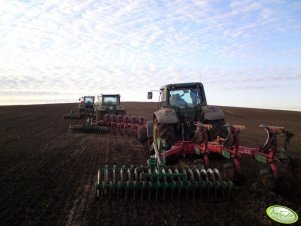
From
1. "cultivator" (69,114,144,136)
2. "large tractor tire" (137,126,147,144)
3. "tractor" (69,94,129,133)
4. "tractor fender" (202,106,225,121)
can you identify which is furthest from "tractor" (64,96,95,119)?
"tractor fender" (202,106,225,121)

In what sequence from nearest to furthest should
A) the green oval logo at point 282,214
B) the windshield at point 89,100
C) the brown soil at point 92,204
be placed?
the green oval logo at point 282,214 < the brown soil at point 92,204 < the windshield at point 89,100

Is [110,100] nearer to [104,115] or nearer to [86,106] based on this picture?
[104,115]

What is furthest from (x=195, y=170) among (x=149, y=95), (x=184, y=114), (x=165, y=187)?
(x=149, y=95)

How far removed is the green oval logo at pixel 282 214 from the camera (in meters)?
3.99

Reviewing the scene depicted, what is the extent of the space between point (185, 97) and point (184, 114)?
22.1 inches

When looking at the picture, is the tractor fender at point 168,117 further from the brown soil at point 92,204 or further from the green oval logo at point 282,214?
the green oval logo at point 282,214

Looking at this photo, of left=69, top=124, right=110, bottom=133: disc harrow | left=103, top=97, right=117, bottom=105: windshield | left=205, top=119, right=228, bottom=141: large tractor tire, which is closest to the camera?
left=205, top=119, right=228, bottom=141: large tractor tire

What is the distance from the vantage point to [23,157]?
8.34m

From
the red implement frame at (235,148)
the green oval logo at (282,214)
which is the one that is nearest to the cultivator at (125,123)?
the red implement frame at (235,148)

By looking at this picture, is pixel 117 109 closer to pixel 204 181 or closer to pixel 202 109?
pixel 202 109

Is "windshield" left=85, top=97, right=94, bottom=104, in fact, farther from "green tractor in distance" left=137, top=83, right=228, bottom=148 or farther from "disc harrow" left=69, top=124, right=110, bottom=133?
"green tractor in distance" left=137, top=83, right=228, bottom=148

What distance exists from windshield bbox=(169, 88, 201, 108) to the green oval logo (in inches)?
161

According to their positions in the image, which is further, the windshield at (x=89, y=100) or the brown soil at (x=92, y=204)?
the windshield at (x=89, y=100)

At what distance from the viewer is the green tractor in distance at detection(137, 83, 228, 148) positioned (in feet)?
23.3
